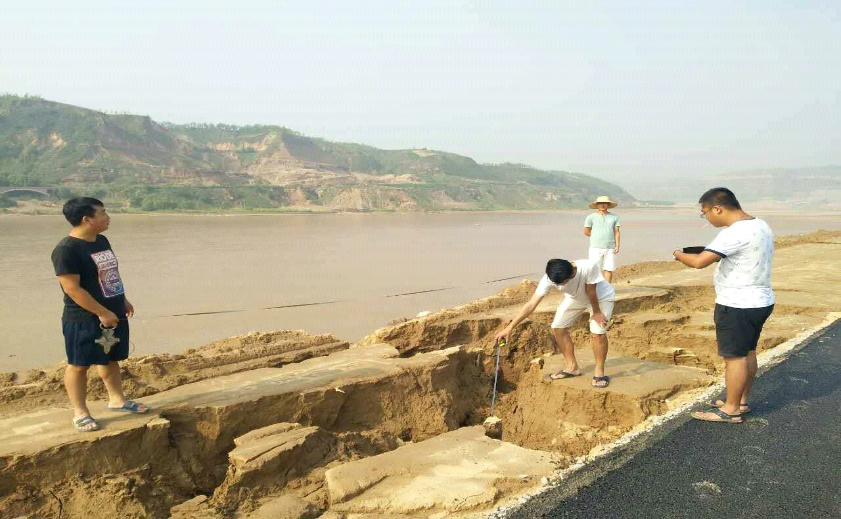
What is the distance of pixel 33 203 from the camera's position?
126ft

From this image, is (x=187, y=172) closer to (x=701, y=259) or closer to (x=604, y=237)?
(x=604, y=237)

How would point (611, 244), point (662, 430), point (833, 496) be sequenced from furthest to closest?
1. point (611, 244)
2. point (662, 430)
3. point (833, 496)

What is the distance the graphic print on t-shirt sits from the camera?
12.1 ft

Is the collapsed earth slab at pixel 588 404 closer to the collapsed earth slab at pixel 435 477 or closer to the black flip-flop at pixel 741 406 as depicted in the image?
the black flip-flop at pixel 741 406

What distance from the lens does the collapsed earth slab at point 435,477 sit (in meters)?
2.88

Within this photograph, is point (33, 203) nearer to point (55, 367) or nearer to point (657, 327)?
point (55, 367)

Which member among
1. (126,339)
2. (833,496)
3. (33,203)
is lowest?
(833,496)

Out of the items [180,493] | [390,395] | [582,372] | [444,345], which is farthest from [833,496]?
[444,345]

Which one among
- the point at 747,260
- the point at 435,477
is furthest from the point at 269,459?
the point at 747,260

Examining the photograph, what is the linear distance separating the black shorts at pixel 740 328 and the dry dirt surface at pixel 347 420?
33.5 inches

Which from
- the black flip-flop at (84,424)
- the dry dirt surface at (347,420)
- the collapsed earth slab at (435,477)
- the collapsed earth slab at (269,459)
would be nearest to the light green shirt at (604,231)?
the dry dirt surface at (347,420)

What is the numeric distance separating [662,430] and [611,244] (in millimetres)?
4199

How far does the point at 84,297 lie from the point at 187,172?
57380mm

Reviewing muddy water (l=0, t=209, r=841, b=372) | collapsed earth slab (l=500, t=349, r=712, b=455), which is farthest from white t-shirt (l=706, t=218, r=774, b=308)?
muddy water (l=0, t=209, r=841, b=372)
